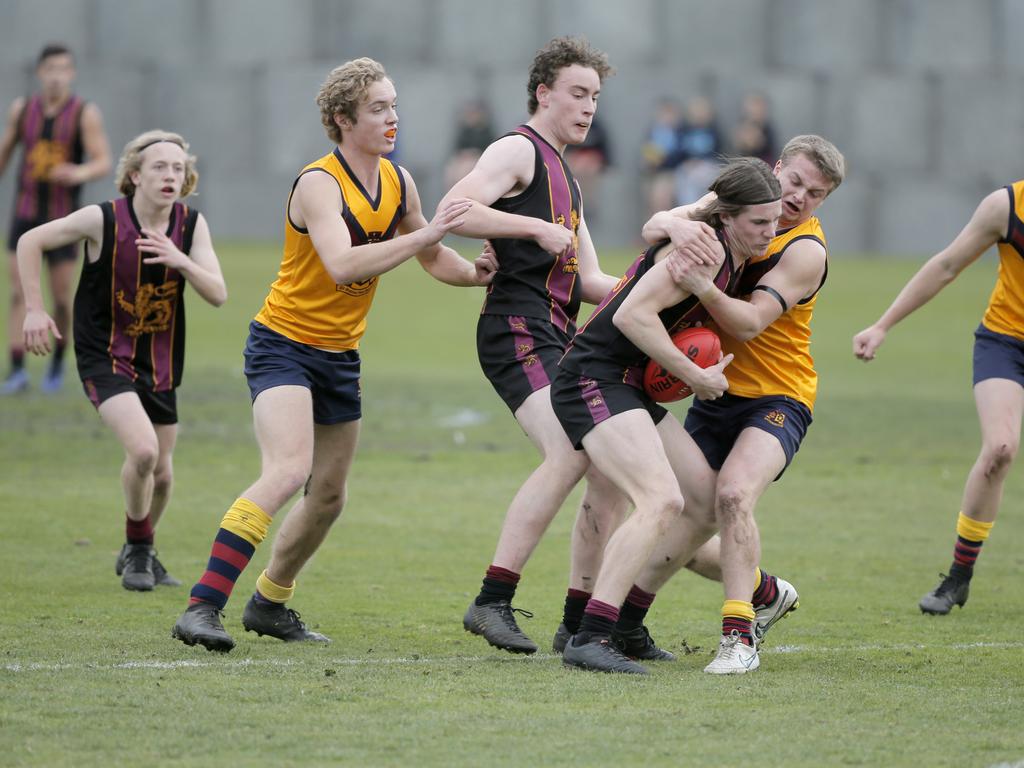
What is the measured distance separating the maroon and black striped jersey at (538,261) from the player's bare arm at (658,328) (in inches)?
27.2

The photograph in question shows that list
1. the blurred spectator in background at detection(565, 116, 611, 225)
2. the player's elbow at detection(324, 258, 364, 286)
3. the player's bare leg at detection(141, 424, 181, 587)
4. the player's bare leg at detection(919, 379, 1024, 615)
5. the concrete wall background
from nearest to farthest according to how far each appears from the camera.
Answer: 1. the player's elbow at detection(324, 258, 364, 286)
2. the player's bare leg at detection(919, 379, 1024, 615)
3. the player's bare leg at detection(141, 424, 181, 587)
4. the blurred spectator in background at detection(565, 116, 611, 225)
5. the concrete wall background

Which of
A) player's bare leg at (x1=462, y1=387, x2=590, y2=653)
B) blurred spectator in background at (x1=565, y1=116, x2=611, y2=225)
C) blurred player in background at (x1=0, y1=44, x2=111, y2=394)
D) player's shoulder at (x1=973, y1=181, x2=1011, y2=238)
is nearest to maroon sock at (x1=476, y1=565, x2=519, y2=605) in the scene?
player's bare leg at (x1=462, y1=387, x2=590, y2=653)

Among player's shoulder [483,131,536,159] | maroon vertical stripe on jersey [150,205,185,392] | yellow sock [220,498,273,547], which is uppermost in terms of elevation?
player's shoulder [483,131,536,159]

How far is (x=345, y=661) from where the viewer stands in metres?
5.75

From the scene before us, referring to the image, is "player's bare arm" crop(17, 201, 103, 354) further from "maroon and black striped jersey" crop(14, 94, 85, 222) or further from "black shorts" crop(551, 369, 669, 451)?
"maroon and black striped jersey" crop(14, 94, 85, 222)

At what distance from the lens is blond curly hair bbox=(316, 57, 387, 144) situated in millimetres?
6125

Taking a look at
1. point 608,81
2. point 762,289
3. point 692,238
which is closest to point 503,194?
point 692,238

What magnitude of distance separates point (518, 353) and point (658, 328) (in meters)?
0.83

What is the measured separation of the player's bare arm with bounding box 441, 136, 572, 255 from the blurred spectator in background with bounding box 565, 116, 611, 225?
1846cm

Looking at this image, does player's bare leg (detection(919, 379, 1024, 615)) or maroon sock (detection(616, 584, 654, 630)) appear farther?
player's bare leg (detection(919, 379, 1024, 615))

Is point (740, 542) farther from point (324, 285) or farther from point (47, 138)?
point (47, 138)

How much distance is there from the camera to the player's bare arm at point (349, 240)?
584 centimetres

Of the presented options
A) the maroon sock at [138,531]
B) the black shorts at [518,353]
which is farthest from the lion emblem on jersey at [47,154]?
the black shorts at [518,353]

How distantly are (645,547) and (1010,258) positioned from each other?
287 centimetres
